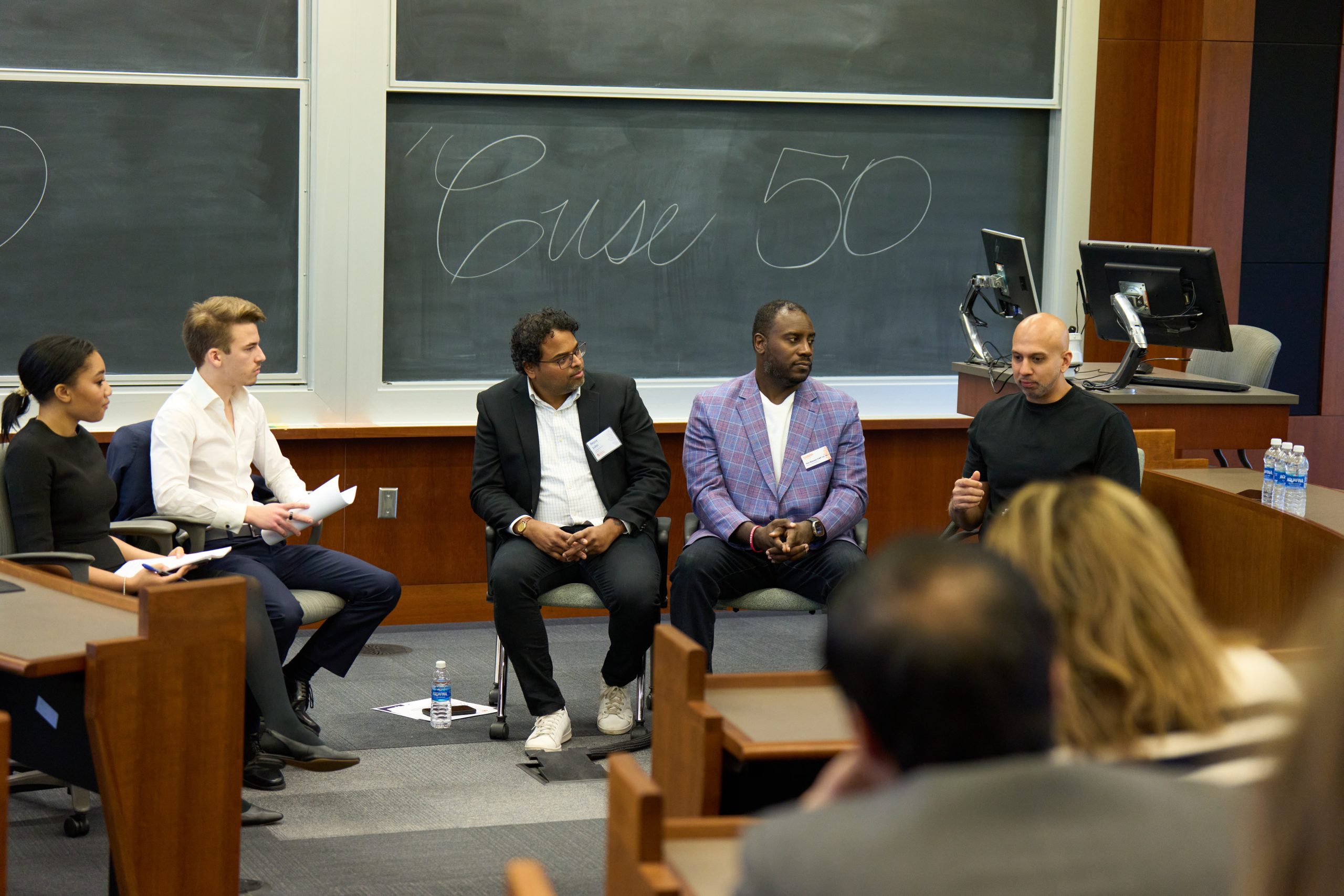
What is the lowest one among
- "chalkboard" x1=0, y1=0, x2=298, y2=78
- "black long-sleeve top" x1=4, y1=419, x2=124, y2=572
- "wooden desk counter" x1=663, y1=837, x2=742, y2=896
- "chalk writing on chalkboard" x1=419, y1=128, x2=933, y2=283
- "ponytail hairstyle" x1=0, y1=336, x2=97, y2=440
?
"wooden desk counter" x1=663, y1=837, x2=742, y2=896

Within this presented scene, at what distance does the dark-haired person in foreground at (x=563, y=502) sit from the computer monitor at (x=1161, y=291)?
184 centimetres

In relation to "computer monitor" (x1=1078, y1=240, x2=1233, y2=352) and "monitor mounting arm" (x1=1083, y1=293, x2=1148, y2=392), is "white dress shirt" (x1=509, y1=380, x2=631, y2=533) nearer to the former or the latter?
"monitor mounting arm" (x1=1083, y1=293, x2=1148, y2=392)

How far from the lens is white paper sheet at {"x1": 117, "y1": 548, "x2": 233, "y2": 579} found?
346 cm

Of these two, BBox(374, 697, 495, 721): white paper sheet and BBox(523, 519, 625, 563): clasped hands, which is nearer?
BBox(523, 519, 625, 563): clasped hands

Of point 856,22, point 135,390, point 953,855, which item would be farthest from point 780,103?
point 953,855

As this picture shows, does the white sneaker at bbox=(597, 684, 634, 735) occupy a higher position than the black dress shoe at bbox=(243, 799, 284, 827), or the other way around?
the white sneaker at bbox=(597, 684, 634, 735)

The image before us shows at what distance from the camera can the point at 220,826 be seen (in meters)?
2.63

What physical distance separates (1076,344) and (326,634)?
2947 mm

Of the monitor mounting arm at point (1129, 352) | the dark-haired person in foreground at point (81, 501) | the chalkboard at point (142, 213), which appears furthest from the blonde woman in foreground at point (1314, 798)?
the chalkboard at point (142, 213)

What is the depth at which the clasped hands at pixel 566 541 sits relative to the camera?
406cm

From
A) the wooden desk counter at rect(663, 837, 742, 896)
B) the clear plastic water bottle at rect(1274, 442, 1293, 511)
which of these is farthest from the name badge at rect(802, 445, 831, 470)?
the wooden desk counter at rect(663, 837, 742, 896)

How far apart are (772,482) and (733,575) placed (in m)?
0.34

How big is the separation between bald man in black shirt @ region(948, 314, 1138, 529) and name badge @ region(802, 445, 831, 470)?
443 millimetres

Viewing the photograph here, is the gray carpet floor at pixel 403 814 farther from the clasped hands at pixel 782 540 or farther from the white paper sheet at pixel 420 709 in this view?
the clasped hands at pixel 782 540
